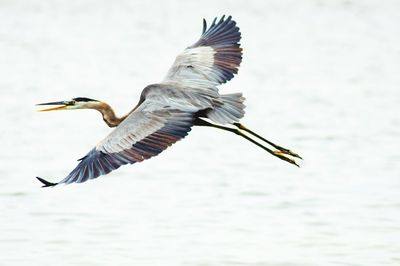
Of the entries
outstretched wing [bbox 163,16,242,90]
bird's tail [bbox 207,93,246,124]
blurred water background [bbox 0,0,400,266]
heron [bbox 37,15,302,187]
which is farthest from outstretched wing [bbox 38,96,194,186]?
blurred water background [bbox 0,0,400,266]

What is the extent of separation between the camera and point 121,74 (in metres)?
19.2

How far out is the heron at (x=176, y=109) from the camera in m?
8.76

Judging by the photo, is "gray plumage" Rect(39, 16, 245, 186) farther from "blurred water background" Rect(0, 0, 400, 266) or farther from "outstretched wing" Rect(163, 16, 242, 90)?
"blurred water background" Rect(0, 0, 400, 266)

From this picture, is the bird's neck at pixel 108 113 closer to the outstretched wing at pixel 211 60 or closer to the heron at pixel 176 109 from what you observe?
the heron at pixel 176 109

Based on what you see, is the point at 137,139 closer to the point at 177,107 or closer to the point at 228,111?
the point at 177,107

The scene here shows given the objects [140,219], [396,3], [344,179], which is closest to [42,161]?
[140,219]

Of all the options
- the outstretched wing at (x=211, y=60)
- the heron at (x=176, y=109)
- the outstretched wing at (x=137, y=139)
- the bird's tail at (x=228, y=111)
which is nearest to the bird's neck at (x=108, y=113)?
the heron at (x=176, y=109)

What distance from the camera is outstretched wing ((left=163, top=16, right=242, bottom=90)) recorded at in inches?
411

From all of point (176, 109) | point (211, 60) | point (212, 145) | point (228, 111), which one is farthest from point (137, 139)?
point (212, 145)

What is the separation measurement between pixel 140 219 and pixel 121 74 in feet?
25.6

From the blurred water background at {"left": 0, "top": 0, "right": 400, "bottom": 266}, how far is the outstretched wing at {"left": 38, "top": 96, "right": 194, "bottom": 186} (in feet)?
5.35

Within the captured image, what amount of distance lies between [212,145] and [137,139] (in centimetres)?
603

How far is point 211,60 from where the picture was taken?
1074cm

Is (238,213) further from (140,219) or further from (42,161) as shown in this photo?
(42,161)
